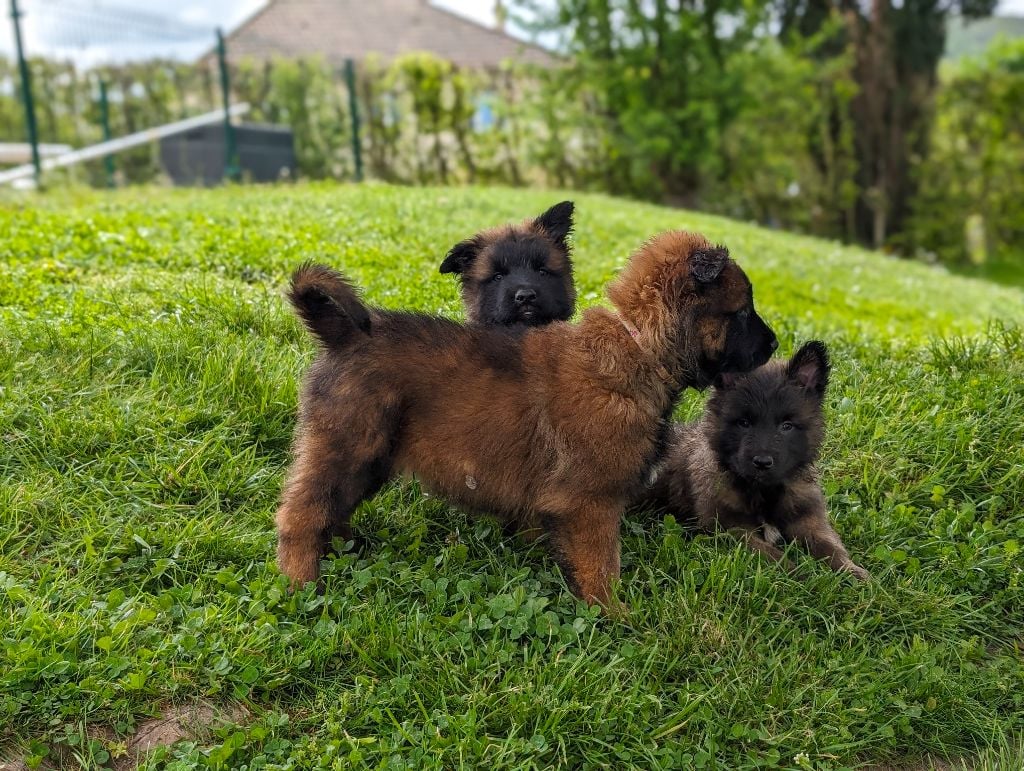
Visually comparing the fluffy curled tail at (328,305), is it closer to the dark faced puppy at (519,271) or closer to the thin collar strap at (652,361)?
the thin collar strap at (652,361)

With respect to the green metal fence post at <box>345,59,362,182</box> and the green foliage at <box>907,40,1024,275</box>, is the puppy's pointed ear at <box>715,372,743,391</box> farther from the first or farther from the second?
the green foliage at <box>907,40,1024,275</box>

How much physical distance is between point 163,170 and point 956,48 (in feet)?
72.3

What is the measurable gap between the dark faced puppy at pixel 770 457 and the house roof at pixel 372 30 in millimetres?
39043

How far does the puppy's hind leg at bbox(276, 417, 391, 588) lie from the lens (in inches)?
146

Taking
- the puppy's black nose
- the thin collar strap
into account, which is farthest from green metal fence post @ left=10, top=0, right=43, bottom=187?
the thin collar strap

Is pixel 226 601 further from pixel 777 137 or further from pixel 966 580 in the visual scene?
pixel 777 137

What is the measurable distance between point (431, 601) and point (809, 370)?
211 centimetres

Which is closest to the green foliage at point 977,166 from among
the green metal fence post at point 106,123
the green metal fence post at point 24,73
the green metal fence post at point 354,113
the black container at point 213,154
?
the green metal fence post at point 354,113

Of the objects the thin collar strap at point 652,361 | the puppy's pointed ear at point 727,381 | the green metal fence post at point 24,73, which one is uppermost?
the green metal fence post at point 24,73

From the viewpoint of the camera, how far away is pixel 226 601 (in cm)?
375

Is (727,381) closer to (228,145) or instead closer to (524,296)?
(524,296)

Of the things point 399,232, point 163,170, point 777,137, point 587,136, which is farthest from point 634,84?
point 399,232

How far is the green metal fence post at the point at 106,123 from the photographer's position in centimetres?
1806

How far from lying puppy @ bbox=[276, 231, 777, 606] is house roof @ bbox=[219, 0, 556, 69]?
3953cm
